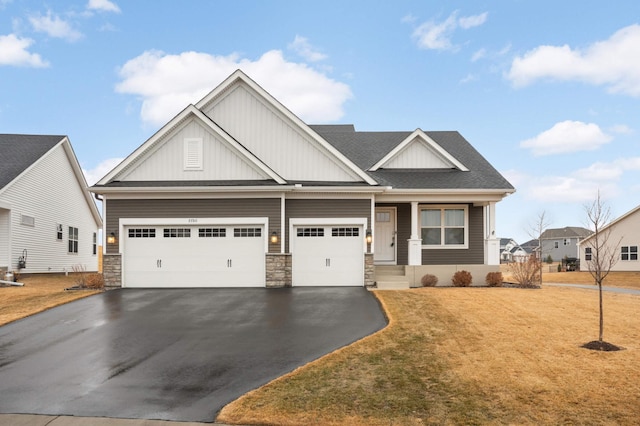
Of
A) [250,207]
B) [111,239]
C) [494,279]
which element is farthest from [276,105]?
[494,279]

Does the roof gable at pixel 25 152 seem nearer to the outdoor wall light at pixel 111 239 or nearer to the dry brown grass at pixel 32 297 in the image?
the dry brown grass at pixel 32 297

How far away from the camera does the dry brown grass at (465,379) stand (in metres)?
6.61

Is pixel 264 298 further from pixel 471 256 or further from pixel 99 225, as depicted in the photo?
pixel 99 225

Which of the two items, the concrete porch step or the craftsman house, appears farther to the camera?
the craftsman house

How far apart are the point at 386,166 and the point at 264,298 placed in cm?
867

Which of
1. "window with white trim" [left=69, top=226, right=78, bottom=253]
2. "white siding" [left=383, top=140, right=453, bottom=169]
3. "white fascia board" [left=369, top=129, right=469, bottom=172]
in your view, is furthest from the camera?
"window with white trim" [left=69, top=226, right=78, bottom=253]

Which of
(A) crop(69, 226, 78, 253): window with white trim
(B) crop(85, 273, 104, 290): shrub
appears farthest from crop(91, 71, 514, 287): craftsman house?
(A) crop(69, 226, 78, 253): window with white trim

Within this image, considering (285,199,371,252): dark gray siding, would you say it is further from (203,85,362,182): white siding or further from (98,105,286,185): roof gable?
(98,105,286,185): roof gable

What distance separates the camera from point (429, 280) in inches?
734

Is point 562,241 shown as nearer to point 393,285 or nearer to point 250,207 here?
point 393,285

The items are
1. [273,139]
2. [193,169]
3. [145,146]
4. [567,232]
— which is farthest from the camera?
[567,232]

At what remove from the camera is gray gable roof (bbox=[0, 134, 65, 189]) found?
23625 mm

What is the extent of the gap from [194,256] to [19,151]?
14081 mm

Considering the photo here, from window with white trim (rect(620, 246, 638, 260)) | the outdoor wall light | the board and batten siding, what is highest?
the board and batten siding
